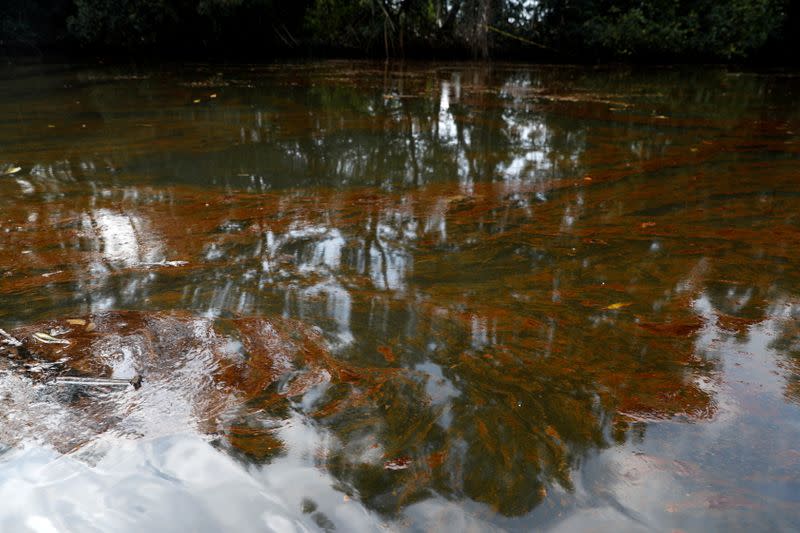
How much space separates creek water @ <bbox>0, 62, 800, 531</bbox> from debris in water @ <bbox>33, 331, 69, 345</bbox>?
145 mm

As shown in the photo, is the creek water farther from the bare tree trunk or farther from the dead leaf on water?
the bare tree trunk

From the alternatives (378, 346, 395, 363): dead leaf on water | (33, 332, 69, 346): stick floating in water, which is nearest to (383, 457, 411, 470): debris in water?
(378, 346, 395, 363): dead leaf on water

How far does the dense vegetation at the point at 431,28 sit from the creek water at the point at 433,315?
7794 millimetres

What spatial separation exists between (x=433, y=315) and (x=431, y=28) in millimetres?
11740

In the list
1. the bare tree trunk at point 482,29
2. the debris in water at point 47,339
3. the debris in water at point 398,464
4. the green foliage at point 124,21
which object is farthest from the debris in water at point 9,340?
the green foliage at point 124,21

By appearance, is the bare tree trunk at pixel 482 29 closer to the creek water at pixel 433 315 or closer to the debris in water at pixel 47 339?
the creek water at pixel 433 315

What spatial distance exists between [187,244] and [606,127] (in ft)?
13.9

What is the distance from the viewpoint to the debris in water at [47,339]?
6.71 feet

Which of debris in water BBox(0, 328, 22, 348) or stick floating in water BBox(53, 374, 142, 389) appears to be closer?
stick floating in water BBox(53, 374, 142, 389)

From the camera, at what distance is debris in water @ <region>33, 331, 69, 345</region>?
2045 millimetres

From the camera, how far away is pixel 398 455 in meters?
1.56

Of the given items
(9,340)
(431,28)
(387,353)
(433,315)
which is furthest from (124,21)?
(387,353)

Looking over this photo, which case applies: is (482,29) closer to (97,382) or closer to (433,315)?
(433,315)

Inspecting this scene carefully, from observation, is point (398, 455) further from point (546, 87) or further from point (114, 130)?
point (546, 87)
